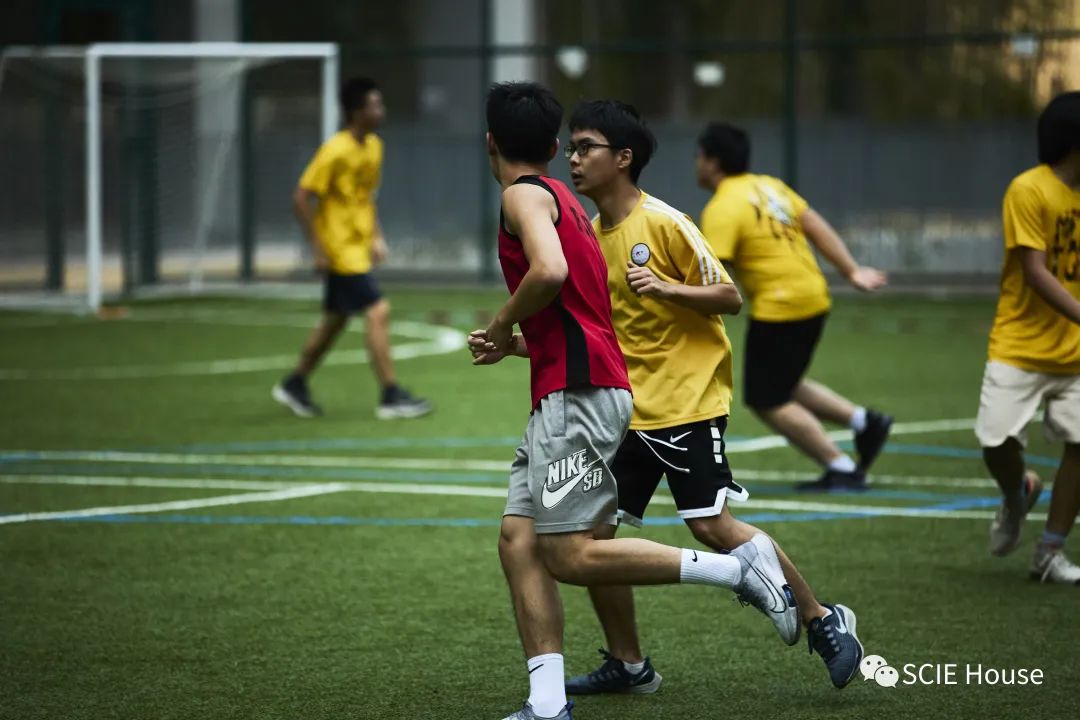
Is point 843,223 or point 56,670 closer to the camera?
point 56,670

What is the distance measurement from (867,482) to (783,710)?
435cm

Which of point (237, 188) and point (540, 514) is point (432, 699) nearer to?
point (540, 514)

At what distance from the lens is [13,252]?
22.2 meters

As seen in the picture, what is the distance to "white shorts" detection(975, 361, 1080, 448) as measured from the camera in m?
7.09

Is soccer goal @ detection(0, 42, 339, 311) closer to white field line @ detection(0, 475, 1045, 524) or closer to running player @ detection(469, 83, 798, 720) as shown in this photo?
white field line @ detection(0, 475, 1045, 524)

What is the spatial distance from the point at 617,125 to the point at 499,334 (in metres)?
1.00

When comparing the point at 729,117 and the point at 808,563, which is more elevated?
the point at 729,117

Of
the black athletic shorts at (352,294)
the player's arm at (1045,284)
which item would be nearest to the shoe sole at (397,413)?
the black athletic shorts at (352,294)

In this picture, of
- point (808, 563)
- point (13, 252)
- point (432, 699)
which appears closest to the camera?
point (432, 699)

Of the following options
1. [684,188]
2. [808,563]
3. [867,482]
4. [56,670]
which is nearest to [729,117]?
[684,188]


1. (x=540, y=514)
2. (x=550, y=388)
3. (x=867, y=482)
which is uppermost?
(x=550, y=388)

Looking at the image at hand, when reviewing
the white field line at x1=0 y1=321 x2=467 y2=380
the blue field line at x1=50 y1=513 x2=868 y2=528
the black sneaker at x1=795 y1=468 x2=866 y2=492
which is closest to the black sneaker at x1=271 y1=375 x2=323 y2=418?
the white field line at x1=0 y1=321 x2=467 y2=380

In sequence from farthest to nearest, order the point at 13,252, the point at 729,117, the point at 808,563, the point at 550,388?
the point at 729,117, the point at 13,252, the point at 808,563, the point at 550,388

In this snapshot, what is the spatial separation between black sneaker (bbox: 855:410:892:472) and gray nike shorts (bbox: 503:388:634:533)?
470 centimetres
